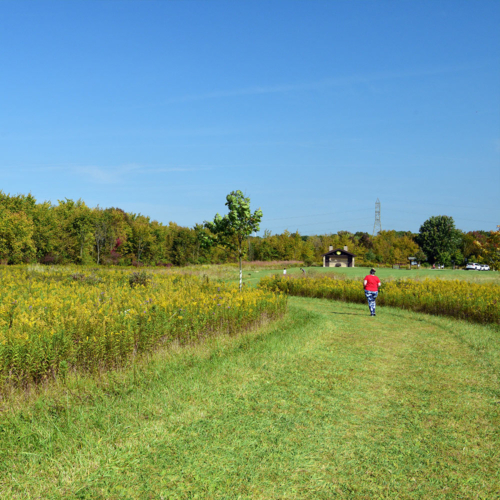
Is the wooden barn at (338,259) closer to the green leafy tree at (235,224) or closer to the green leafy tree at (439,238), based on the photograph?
the green leafy tree at (439,238)

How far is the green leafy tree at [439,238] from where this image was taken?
3428 inches

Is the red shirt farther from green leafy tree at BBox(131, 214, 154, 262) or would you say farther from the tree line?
green leafy tree at BBox(131, 214, 154, 262)

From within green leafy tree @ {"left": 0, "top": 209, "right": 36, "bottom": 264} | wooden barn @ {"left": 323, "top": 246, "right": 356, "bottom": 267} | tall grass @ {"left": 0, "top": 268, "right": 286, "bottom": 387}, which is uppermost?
green leafy tree @ {"left": 0, "top": 209, "right": 36, "bottom": 264}

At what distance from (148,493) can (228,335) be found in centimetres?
598

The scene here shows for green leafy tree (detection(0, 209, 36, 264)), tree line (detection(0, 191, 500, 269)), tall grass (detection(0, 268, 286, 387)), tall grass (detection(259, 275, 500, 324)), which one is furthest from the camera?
tree line (detection(0, 191, 500, 269))

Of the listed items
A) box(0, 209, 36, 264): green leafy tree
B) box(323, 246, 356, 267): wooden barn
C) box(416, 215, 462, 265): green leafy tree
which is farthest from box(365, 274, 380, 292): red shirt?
box(416, 215, 462, 265): green leafy tree

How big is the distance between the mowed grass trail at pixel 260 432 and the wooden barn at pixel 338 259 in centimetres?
6896

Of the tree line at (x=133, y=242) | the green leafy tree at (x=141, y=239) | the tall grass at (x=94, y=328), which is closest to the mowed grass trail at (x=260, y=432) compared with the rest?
the tall grass at (x=94, y=328)

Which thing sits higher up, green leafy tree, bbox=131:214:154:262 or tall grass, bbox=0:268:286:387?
green leafy tree, bbox=131:214:154:262

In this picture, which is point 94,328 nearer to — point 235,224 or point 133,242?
point 235,224

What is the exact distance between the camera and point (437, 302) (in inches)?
642

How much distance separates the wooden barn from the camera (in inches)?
2990

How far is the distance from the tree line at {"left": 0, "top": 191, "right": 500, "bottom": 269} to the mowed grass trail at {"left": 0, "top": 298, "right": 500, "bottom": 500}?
12725mm

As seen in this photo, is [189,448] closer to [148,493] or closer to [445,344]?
[148,493]
